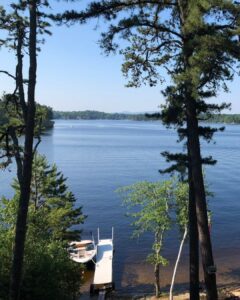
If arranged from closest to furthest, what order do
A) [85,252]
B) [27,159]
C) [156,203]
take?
[27,159] < [156,203] < [85,252]

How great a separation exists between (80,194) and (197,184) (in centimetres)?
4035

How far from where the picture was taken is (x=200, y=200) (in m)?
13.7

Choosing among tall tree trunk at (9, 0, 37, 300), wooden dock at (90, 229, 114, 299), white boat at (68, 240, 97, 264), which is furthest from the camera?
white boat at (68, 240, 97, 264)

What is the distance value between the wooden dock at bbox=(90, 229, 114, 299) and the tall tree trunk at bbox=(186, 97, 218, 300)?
13.0m

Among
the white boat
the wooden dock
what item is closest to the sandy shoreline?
the wooden dock

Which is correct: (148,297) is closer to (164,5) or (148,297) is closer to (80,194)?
(164,5)

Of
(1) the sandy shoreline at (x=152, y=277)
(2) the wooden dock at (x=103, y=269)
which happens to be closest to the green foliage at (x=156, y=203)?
(1) the sandy shoreline at (x=152, y=277)

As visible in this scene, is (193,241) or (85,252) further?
(85,252)

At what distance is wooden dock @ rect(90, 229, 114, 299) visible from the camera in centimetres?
2819

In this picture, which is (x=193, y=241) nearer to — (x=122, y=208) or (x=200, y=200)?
(x=200, y=200)

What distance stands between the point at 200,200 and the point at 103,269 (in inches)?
744

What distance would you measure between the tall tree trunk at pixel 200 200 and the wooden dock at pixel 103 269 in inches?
512

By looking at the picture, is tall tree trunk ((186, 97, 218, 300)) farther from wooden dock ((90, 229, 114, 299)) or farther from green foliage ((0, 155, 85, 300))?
wooden dock ((90, 229, 114, 299))

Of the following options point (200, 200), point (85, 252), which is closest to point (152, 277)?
point (85, 252)
